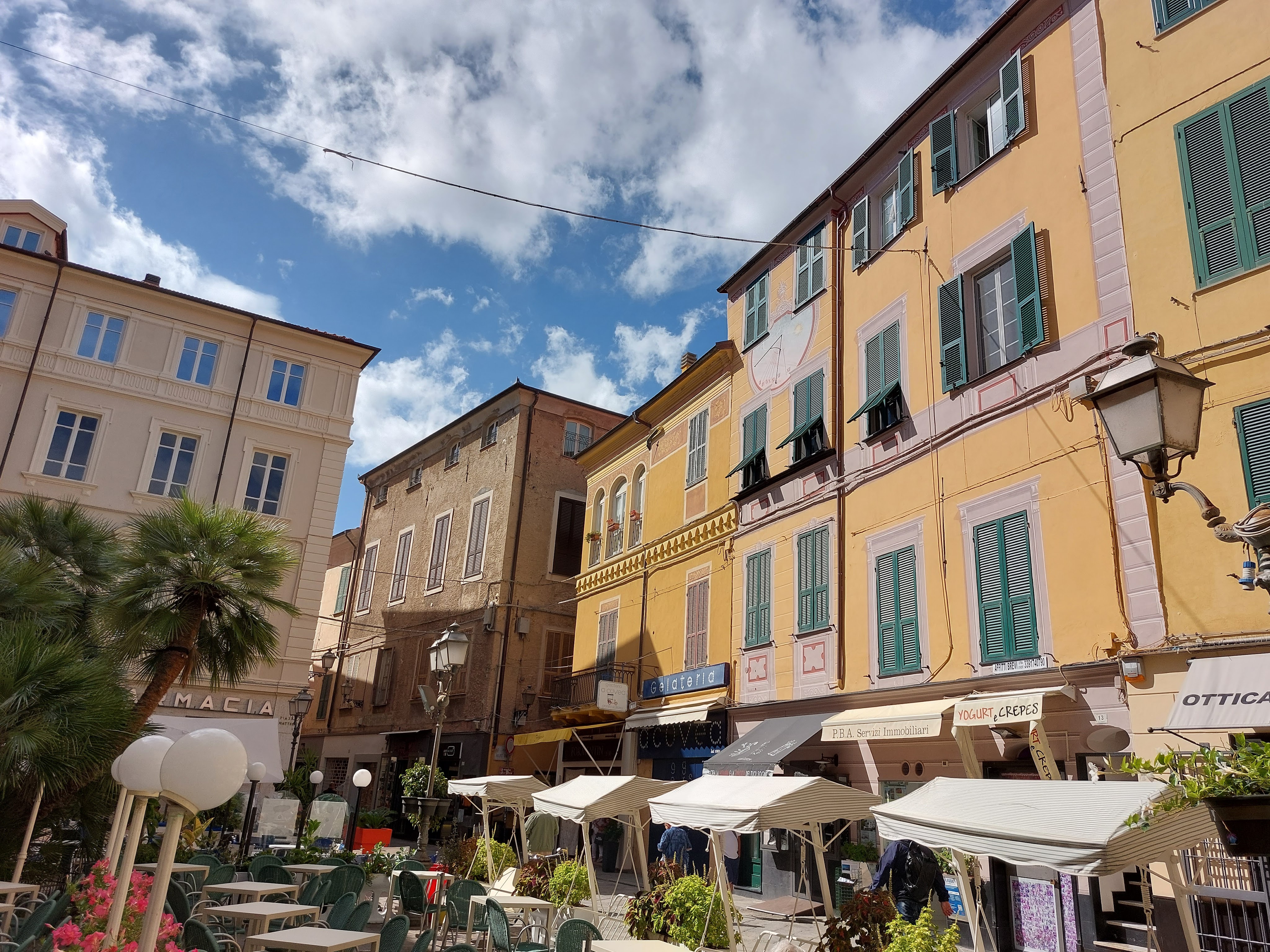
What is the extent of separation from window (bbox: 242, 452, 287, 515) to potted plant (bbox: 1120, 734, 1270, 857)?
23245 mm

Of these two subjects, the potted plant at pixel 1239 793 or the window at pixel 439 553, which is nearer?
the potted plant at pixel 1239 793

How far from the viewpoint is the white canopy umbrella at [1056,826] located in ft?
14.7

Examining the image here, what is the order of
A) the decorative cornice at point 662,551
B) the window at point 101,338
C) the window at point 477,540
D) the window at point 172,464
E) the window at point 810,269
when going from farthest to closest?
the window at point 477,540 < the window at point 101,338 < the window at point 172,464 < the decorative cornice at point 662,551 < the window at point 810,269

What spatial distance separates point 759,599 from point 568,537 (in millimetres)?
12219

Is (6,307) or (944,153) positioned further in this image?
(6,307)

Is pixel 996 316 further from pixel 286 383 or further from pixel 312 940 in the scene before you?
pixel 286 383

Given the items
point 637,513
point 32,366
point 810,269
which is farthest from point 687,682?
point 32,366

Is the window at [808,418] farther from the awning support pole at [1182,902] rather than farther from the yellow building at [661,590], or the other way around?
the awning support pole at [1182,902]

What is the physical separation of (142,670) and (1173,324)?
47.3 feet

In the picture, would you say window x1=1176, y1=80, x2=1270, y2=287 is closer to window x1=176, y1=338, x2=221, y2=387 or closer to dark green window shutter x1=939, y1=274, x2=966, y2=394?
dark green window shutter x1=939, y1=274, x2=966, y2=394

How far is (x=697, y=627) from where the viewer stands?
58.3ft

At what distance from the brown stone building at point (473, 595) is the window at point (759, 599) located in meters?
9.96

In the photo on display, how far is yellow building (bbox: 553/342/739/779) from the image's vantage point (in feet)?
56.6

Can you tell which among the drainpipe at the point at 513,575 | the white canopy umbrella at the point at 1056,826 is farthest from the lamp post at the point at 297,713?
the white canopy umbrella at the point at 1056,826
